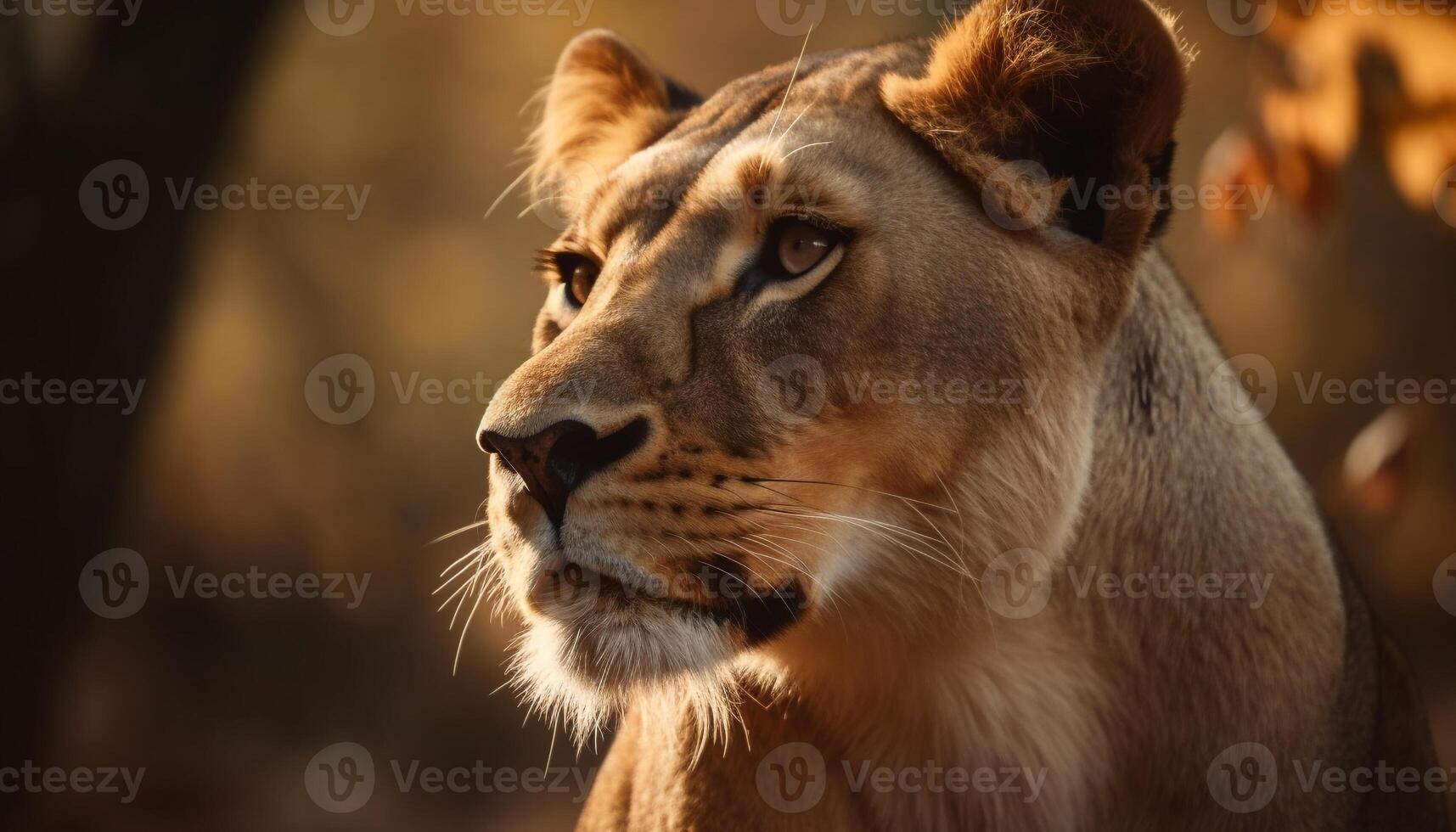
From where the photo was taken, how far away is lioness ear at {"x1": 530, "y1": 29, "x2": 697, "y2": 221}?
3297 mm

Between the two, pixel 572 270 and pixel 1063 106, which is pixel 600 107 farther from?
pixel 1063 106

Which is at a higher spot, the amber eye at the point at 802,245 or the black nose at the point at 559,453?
the amber eye at the point at 802,245

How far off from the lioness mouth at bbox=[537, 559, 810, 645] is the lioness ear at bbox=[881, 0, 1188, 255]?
2.92 feet

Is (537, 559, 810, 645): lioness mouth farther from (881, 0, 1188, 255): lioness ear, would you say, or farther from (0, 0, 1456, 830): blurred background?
(0, 0, 1456, 830): blurred background

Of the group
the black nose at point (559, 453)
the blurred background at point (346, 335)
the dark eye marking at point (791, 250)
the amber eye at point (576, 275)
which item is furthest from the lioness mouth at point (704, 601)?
the blurred background at point (346, 335)

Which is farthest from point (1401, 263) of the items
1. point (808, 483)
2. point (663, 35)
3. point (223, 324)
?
point (223, 324)

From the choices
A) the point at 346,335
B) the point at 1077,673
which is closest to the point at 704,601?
the point at 1077,673

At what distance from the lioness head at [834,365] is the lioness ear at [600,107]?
2.11ft

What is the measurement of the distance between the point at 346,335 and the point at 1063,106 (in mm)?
6564

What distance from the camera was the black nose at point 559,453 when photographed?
2.05 metres

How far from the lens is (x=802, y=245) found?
7.80 ft

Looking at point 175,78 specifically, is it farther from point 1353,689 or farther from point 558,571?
point 1353,689

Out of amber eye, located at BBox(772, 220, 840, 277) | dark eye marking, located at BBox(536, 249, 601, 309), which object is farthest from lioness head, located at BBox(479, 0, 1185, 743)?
dark eye marking, located at BBox(536, 249, 601, 309)

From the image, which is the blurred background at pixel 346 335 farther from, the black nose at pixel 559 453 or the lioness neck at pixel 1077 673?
the black nose at pixel 559 453
